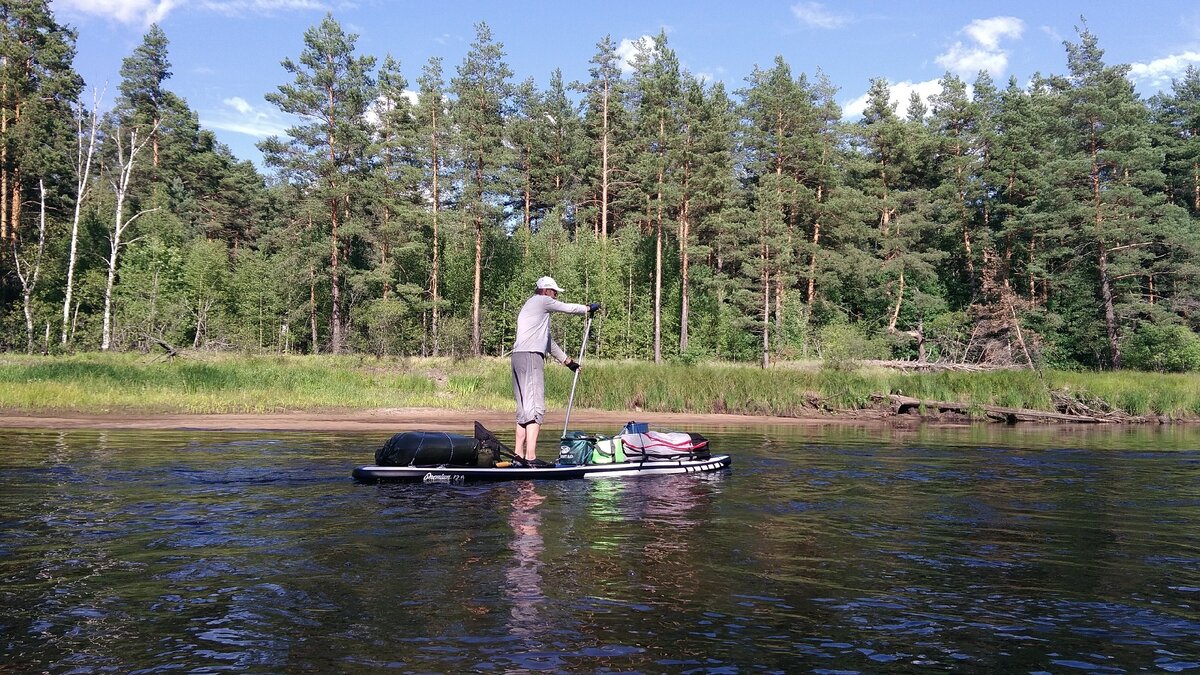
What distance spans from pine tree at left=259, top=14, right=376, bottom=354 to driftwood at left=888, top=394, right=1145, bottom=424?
105ft

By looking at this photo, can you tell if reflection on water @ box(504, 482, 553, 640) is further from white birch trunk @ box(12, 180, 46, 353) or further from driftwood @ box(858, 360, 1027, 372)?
white birch trunk @ box(12, 180, 46, 353)

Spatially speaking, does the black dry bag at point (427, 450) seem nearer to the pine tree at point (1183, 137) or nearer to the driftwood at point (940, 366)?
the driftwood at point (940, 366)

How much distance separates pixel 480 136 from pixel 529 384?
1436 inches

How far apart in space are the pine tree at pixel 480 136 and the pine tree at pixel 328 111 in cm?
570

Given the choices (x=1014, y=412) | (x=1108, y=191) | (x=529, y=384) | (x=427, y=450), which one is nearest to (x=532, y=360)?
(x=529, y=384)

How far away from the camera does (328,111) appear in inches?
1831

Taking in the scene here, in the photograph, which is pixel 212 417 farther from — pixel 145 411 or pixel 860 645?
pixel 860 645

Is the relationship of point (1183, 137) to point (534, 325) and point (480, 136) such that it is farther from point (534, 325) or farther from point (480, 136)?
point (534, 325)

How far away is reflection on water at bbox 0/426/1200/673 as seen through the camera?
4.74 m

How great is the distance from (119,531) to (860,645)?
6.71 meters

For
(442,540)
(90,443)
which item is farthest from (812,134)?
(442,540)

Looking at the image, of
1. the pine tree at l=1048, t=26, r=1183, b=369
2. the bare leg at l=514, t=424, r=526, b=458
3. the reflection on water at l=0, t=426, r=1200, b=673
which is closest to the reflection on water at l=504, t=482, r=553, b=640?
the reflection on water at l=0, t=426, r=1200, b=673

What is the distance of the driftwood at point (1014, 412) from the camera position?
25.8m

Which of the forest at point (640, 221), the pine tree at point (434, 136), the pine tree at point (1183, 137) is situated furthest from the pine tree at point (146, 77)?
the pine tree at point (1183, 137)
